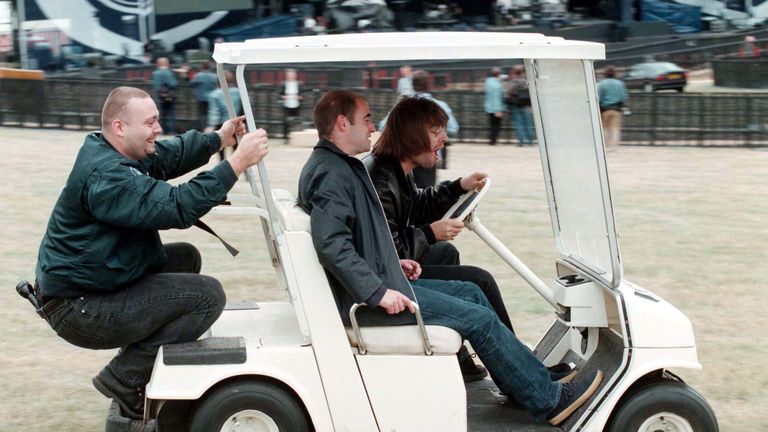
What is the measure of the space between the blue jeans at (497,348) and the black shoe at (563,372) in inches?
9.6

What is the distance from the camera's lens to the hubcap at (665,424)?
13.7 feet

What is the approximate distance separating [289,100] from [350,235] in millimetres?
15022

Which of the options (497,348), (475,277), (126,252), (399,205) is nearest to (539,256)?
(475,277)

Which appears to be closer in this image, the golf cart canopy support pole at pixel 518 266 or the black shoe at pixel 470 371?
the golf cart canopy support pole at pixel 518 266

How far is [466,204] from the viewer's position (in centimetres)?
499

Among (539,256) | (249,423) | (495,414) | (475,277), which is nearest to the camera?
(249,423)

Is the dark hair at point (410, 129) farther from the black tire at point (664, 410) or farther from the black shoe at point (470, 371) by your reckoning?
the black tire at point (664, 410)

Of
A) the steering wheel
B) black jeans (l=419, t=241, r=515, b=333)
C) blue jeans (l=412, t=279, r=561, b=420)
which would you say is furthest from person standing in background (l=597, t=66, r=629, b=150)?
blue jeans (l=412, t=279, r=561, b=420)

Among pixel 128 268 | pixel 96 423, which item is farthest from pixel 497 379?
pixel 96 423

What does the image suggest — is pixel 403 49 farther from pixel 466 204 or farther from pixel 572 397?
pixel 572 397

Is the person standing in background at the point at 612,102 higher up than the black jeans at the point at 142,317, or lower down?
lower down

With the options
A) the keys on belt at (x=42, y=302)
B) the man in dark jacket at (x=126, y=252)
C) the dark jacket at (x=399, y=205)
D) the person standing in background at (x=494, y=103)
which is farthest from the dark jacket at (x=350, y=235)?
the person standing in background at (x=494, y=103)

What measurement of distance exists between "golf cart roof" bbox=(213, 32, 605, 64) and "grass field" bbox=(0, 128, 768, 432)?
83.3 inches

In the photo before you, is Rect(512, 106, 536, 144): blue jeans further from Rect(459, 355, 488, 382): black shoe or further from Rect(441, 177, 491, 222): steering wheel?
Rect(459, 355, 488, 382): black shoe
